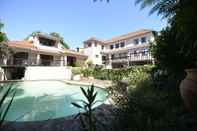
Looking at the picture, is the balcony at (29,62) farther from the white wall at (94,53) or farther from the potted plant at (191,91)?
the potted plant at (191,91)

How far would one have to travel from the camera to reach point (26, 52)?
23.6 meters

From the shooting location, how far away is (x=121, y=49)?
32562 millimetres

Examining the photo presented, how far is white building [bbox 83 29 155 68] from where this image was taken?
91.6 ft

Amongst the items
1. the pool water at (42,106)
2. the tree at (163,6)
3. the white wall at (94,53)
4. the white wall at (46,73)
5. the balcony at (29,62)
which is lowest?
the pool water at (42,106)

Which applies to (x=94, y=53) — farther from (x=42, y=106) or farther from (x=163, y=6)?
(x=163, y=6)

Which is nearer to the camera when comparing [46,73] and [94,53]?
[46,73]

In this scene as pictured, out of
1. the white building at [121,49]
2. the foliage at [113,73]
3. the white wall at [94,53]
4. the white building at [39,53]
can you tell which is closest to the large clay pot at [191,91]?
the foliage at [113,73]

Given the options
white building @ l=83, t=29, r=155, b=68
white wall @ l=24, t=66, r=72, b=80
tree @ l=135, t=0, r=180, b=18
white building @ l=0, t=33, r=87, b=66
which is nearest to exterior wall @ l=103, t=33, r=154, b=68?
white building @ l=83, t=29, r=155, b=68

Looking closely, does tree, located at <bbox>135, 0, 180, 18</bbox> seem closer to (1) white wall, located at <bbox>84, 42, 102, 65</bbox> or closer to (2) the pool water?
(2) the pool water

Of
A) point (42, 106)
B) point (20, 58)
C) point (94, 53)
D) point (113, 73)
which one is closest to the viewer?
point (42, 106)

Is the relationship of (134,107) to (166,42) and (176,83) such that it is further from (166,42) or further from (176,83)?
(166,42)

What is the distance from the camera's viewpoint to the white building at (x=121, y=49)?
2792cm

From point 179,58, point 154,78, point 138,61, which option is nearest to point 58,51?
point 138,61

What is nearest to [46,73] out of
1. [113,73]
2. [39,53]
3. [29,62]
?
[29,62]
